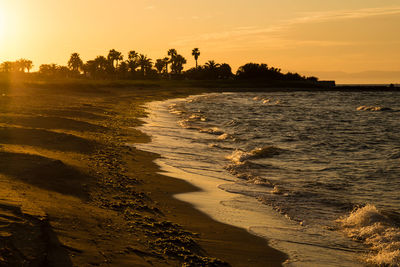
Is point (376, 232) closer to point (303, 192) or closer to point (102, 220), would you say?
point (303, 192)

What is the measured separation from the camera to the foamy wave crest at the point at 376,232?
6.96m

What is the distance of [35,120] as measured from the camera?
20.8m

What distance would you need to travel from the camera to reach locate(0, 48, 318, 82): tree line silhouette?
165 meters

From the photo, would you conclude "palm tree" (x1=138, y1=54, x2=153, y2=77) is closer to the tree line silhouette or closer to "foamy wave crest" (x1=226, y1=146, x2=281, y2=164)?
the tree line silhouette

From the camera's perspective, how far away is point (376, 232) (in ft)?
27.4

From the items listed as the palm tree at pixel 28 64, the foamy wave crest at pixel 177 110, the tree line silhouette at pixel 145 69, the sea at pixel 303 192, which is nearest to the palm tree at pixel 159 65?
the tree line silhouette at pixel 145 69

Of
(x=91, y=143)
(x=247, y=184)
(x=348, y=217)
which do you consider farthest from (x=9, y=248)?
(x=91, y=143)

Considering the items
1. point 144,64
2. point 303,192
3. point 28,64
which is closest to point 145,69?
point 144,64

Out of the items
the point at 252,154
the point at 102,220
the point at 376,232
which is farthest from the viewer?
the point at 252,154

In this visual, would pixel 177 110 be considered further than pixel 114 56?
No

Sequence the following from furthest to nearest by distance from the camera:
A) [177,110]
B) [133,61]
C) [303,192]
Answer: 1. [133,61]
2. [177,110]
3. [303,192]

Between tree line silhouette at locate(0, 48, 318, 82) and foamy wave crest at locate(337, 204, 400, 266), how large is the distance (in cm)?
14992

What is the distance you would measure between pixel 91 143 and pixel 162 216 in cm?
854

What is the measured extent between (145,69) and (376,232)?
165086 millimetres
